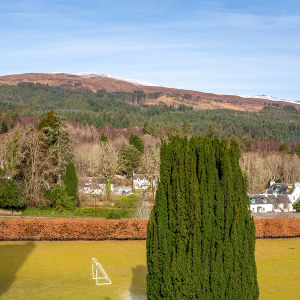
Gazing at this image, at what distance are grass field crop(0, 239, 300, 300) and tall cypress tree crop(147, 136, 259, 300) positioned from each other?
6.23 metres

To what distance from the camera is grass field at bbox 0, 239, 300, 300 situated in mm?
15477

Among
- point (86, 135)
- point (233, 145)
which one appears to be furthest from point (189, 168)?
point (86, 135)

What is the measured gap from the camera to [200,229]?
9133 millimetres

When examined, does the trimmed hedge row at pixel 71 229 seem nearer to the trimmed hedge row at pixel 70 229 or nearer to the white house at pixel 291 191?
the trimmed hedge row at pixel 70 229

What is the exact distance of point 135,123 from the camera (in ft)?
462

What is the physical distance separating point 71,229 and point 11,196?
1162 centimetres

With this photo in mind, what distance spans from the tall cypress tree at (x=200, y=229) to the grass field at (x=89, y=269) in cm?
623

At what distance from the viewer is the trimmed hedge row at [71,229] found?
26.9 m

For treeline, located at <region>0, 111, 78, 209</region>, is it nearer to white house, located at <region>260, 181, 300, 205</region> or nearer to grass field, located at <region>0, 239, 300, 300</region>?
grass field, located at <region>0, 239, 300, 300</region>

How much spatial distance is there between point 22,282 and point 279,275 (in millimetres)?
11479

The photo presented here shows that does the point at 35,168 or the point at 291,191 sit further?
the point at 291,191

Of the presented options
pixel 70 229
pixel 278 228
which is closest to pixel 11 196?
pixel 70 229

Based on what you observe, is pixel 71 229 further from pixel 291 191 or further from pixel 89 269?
pixel 291 191

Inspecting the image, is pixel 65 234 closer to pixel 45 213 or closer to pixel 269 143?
pixel 45 213
